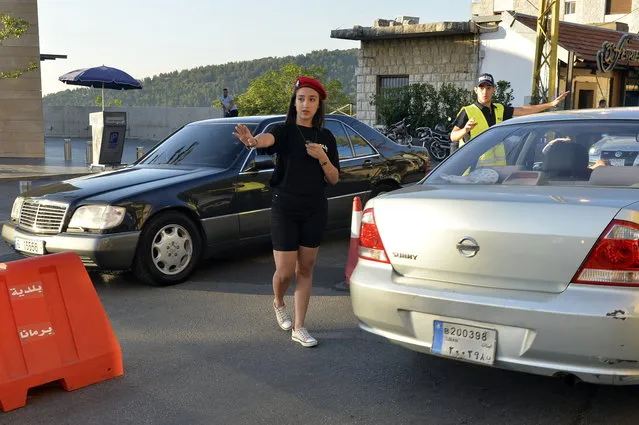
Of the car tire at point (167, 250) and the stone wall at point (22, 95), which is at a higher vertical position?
the stone wall at point (22, 95)

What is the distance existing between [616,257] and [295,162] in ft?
7.27

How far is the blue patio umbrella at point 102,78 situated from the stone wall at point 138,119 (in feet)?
28.9

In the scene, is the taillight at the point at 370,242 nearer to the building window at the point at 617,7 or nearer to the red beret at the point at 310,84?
the red beret at the point at 310,84

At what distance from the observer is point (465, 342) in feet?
11.3

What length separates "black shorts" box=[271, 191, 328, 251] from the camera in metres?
4.68

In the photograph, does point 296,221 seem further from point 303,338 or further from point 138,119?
point 138,119

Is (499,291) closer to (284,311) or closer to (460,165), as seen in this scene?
(460,165)

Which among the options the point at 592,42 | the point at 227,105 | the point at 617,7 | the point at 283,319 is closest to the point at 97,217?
the point at 283,319

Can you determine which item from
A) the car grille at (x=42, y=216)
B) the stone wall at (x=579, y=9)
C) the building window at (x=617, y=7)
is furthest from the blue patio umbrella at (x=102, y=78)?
the building window at (x=617, y=7)

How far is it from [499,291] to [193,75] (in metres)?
99.8

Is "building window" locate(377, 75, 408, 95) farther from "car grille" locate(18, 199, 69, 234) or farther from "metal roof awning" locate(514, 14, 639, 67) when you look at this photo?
"car grille" locate(18, 199, 69, 234)

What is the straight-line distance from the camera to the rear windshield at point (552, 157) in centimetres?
408

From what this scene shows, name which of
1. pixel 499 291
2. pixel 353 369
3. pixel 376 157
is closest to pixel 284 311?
pixel 353 369

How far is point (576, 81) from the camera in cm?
2552
